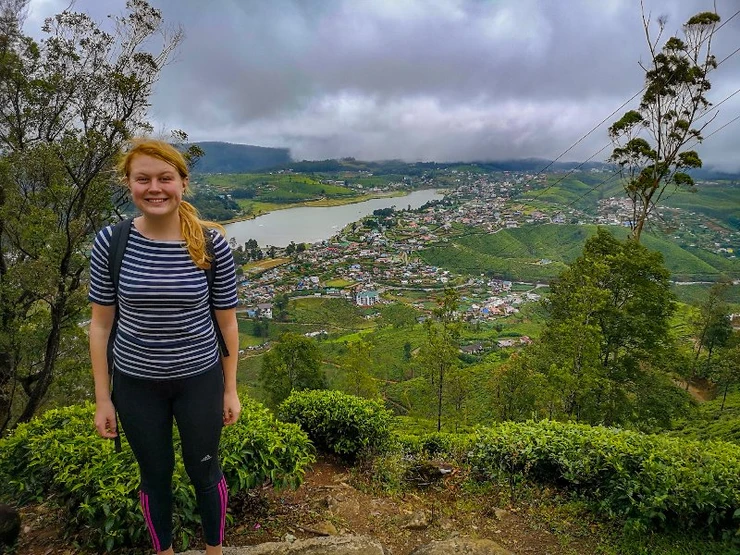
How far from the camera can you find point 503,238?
83688mm

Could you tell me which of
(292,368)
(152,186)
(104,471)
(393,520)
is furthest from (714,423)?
(152,186)

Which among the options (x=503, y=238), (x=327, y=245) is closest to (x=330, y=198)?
(x=327, y=245)

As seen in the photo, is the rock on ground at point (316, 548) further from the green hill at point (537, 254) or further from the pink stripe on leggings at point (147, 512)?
the green hill at point (537, 254)

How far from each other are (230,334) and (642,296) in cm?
1091

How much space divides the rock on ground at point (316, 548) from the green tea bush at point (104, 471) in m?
0.33

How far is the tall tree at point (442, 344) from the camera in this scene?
1089 cm

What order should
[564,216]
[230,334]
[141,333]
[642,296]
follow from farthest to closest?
1. [564,216]
2. [642,296]
3. [230,334]
4. [141,333]

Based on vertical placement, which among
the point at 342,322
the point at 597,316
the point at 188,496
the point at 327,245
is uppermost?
the point at 188,496

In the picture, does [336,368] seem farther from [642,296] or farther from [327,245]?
[327,245]

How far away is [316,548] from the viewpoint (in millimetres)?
2328

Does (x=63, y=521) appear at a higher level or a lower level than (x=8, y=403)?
higher

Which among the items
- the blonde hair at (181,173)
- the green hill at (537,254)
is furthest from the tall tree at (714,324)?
the green hill at (537,254)

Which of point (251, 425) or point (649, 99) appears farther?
point (649, 99)

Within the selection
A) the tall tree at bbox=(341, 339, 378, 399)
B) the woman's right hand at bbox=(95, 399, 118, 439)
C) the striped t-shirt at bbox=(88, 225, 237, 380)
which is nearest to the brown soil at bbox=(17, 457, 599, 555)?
the woman's right hand at bbox=(95, 399, 118, 439)
